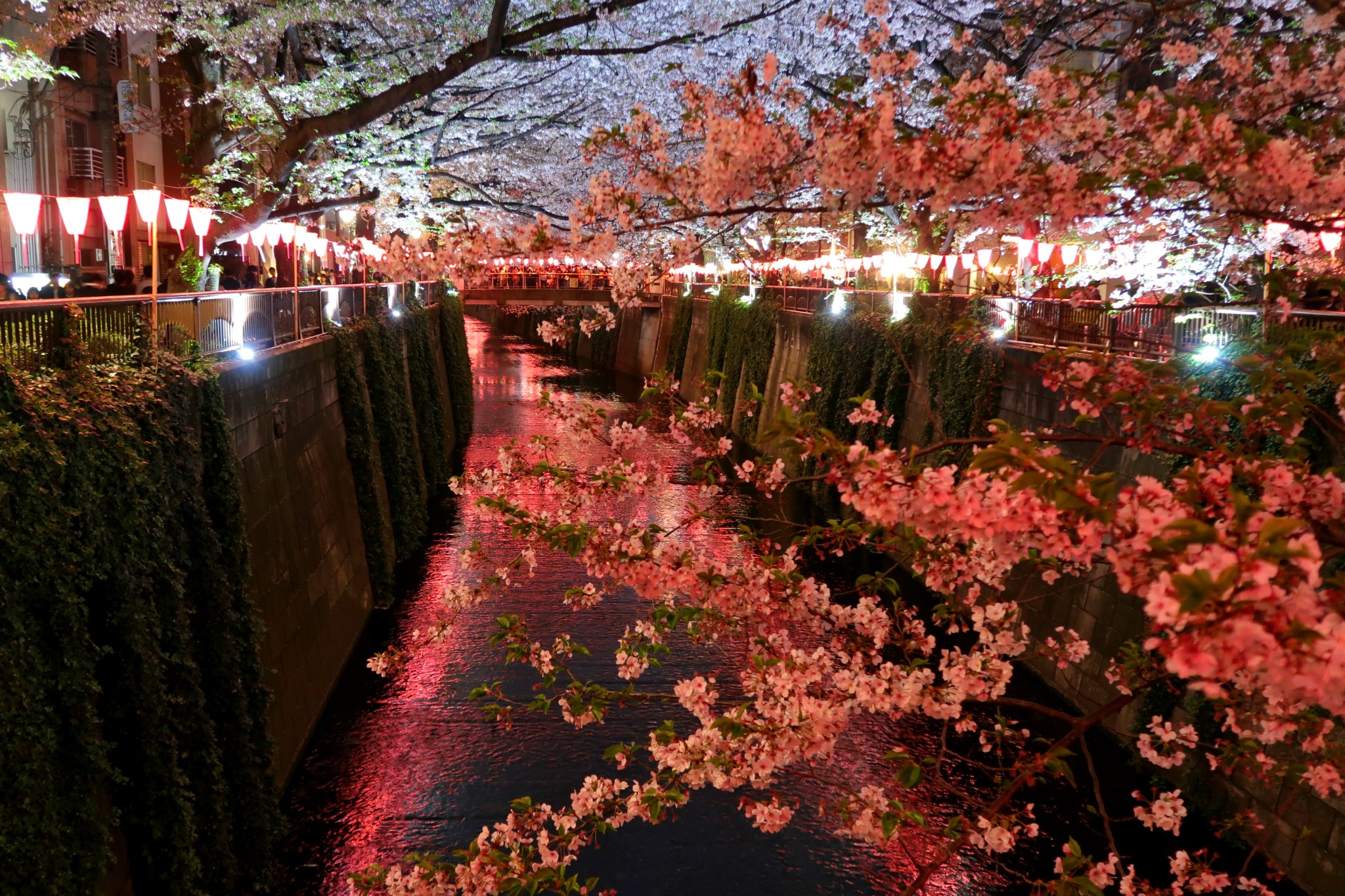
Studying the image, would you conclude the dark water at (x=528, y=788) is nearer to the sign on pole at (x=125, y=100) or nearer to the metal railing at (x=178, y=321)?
the metal railing at (x=178, y=321)

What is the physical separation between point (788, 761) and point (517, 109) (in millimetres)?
21921

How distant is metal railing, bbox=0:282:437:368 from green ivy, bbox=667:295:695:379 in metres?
26.6

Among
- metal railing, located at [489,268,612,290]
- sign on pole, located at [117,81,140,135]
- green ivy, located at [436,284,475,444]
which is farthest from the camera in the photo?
metal railing, located at [489,268,612,290]

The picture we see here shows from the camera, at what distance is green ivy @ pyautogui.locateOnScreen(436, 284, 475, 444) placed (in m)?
32.7

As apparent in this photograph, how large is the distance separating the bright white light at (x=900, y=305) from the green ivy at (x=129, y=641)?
1461 cm

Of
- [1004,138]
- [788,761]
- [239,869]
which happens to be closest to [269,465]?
[239,869]

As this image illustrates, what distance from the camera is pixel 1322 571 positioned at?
7.87 meters

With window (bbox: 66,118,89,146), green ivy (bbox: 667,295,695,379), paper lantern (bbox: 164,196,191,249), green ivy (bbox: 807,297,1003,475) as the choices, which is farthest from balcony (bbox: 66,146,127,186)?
green ivy (bbox: 667,295,695,379)

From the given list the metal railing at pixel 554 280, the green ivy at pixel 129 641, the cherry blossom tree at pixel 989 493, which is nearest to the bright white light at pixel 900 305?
the cherry blossom tree at pixel 989 493

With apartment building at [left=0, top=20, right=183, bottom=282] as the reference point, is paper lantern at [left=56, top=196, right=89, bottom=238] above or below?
below

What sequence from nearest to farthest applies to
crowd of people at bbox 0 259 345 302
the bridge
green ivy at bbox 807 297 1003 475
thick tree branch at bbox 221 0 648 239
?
the bridge < crowd of people at bbox 0 259 345 302 < thick tree branch at bbox 221 0 648 239 < green ivy at bbox 807 297 1003 475

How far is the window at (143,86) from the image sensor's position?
27.5 meters

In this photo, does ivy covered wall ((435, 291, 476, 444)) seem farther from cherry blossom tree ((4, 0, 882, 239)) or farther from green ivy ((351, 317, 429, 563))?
green ivy ((351, 317, 429, 563))

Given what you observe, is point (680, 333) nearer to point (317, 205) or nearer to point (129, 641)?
point (317, 205)
